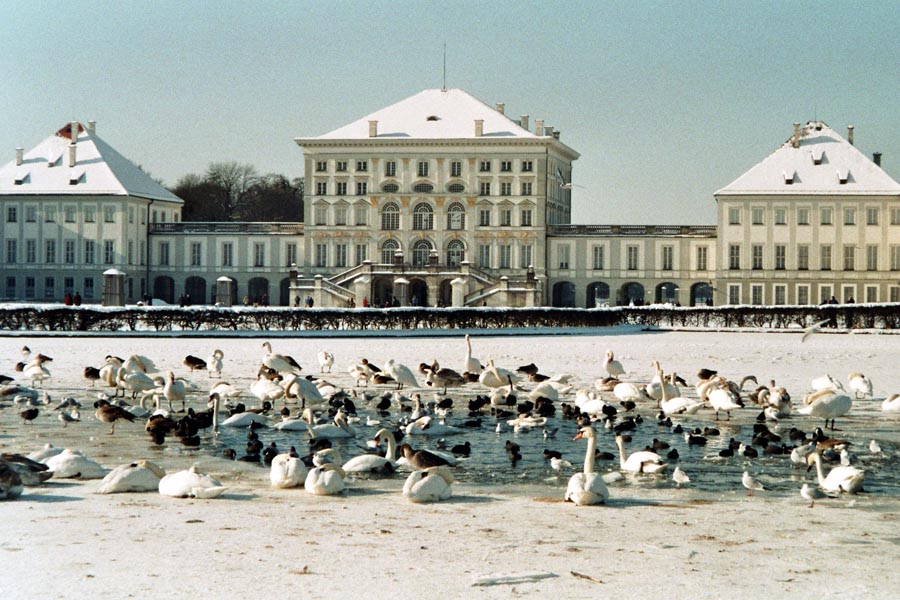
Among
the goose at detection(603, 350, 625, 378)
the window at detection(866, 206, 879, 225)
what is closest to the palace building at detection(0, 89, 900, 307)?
the window at detection(866, 206, 879, 225)

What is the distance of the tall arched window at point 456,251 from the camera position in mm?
80750

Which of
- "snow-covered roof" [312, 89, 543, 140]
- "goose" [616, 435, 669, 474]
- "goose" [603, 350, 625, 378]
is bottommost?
"goose" [616, 435, 669, 474]

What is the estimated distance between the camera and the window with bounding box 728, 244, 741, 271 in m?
77.4

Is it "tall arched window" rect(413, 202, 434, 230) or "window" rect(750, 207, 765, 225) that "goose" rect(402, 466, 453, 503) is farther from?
"tall arched window" rect(413, 202, 434, 230)

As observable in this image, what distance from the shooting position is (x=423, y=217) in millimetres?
81375

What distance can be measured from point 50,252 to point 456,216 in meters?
24.9

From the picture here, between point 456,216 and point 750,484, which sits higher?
point 456,216

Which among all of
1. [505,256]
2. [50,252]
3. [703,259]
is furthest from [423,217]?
[50,252]

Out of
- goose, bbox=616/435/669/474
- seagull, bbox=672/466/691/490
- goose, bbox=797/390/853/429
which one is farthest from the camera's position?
goose, bbox=797/390/853/429

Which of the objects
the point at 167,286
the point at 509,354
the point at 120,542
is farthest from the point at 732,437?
the point at 167,286

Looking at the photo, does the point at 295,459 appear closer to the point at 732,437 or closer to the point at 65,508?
the point at 65,508

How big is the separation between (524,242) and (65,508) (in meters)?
70.1

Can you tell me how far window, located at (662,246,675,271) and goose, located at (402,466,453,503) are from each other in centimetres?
6843

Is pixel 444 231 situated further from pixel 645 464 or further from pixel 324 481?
pixel 324 481
